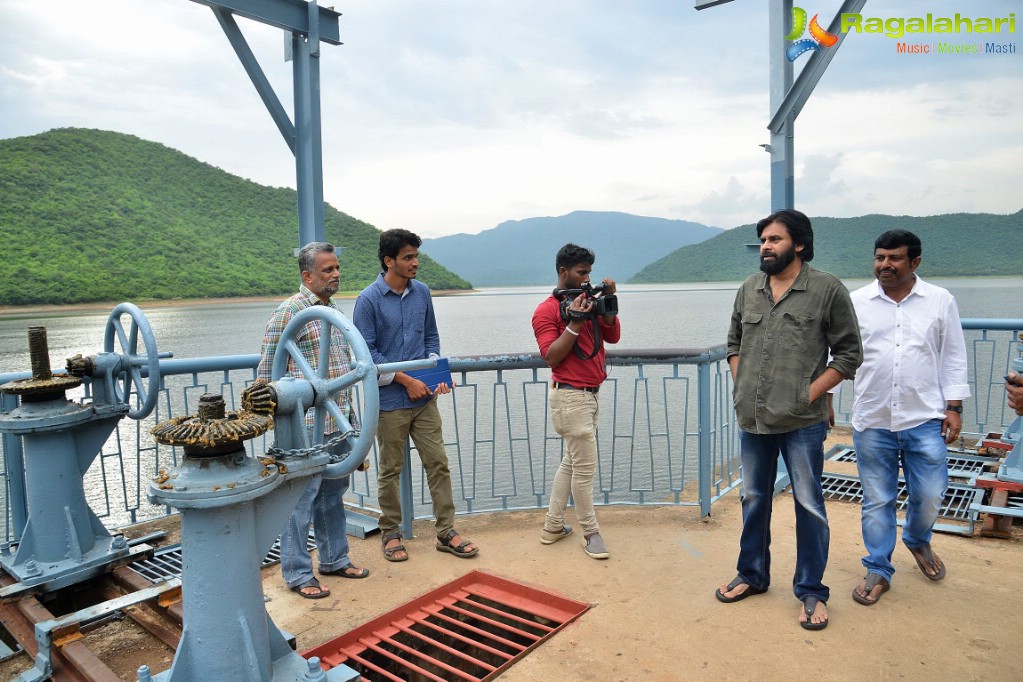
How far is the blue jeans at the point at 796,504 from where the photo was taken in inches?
112

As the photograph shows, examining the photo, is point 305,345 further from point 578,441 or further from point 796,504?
point 796,504

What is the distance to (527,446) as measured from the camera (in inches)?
243

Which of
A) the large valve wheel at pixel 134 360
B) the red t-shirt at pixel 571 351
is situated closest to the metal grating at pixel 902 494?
the red t-shirt at pixel 571 351

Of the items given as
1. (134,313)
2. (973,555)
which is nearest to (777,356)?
(973,555)

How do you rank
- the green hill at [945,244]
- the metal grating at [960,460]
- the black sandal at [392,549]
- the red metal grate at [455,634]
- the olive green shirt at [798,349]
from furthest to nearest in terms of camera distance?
the green hill at [945,244], the metal grating at [960,460], the black sandal at [392,549], the olive green shirt at [798,349], the red metal grate at [455,634]

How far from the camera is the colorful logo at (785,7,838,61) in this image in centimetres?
402

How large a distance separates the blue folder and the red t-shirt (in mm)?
530

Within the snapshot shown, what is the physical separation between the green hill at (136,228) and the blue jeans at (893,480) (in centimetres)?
2905

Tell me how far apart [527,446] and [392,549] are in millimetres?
2671

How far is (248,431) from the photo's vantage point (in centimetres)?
189

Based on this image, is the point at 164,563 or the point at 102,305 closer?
the point at 164,563

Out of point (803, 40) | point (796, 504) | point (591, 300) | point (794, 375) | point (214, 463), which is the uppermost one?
point (803, 40)

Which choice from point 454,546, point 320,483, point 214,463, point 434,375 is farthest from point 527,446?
point 214,463

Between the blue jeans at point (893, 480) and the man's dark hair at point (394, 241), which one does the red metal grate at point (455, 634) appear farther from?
the man's dark hair at point (394, 241)
